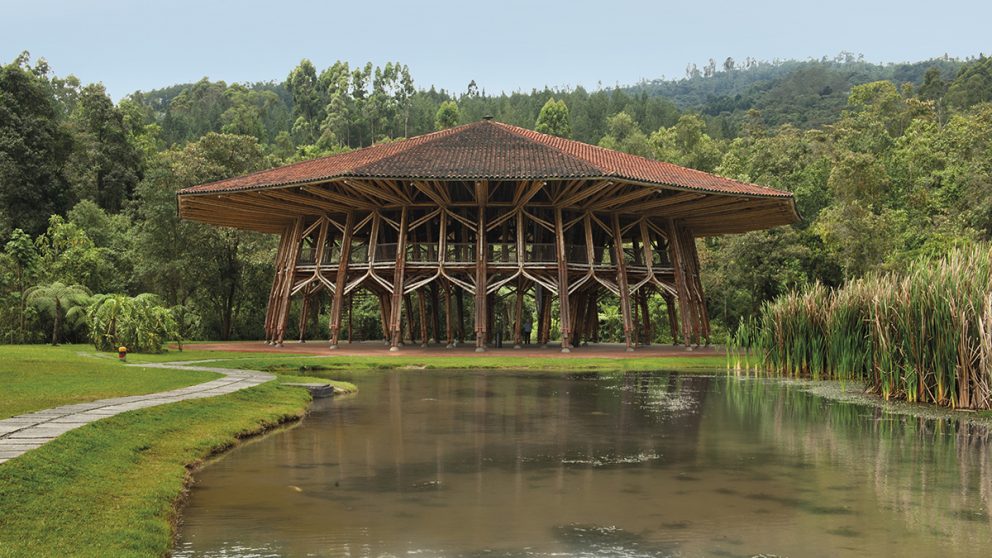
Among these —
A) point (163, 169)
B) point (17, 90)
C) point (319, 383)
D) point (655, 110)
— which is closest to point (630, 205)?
point (319, 383)

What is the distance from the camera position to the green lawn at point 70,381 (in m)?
12.9

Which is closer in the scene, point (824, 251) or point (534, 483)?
point (534, 483)

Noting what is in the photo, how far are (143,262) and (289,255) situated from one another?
36.2ft

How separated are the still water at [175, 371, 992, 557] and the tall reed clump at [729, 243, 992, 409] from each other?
1.30m

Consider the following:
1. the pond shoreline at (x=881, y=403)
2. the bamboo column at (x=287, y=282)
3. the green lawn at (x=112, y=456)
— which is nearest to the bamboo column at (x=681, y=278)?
the pond shoreline at (x=881, y=403)

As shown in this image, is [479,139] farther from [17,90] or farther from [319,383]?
[17,90]

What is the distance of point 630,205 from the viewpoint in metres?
34.8

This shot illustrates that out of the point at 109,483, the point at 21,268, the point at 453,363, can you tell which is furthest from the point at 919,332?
the point at 21,268

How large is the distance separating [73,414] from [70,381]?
181 inches

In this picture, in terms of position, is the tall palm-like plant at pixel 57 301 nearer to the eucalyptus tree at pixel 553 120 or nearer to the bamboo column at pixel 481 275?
the bamboo column at pixel 481 275

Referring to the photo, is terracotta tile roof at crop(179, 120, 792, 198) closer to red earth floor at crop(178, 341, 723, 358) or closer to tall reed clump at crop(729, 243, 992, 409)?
red earth floor at crop(178, 341, 723, 358)

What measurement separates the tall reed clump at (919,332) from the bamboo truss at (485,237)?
11.7 meters

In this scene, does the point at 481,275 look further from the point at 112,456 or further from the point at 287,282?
the point at 112,456

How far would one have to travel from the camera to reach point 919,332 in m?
15.5
